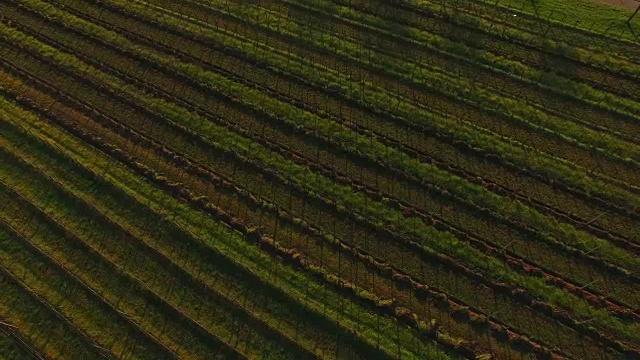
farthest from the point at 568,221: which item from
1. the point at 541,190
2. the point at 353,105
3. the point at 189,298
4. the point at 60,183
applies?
the point at 60,183

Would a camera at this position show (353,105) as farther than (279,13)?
No

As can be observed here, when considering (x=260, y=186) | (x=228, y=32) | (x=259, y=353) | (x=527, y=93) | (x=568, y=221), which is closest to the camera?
(x=259, y=353)

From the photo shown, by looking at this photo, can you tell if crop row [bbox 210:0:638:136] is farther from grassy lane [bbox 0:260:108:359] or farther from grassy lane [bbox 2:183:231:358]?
grassy lane [bbox 0:260:108:359]

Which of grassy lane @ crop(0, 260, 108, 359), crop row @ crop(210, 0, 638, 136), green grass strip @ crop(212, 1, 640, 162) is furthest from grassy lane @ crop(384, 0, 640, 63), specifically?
grassy lane @ crop(0, 260, 108, 359)

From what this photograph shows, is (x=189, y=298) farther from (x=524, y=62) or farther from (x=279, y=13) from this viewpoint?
(x=524, y=62)

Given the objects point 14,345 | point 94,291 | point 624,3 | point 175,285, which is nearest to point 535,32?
point 624,3

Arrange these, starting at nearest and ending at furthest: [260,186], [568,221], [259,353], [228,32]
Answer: [259,353]
[568,221]
[260,186]
[228,32]

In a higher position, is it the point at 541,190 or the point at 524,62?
the point at 524,62

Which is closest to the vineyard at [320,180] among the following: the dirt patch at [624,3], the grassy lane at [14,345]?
the grassy lane at [14,345]
